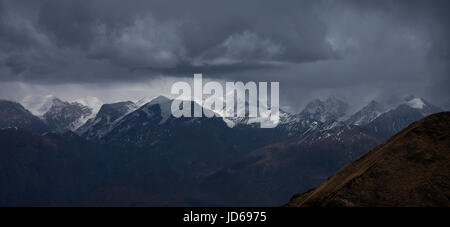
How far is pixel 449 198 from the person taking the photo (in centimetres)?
19838
